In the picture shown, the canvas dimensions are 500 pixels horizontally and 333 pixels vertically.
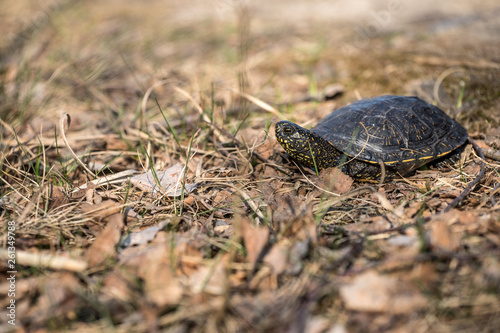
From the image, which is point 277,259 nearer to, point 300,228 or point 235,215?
point 300,228

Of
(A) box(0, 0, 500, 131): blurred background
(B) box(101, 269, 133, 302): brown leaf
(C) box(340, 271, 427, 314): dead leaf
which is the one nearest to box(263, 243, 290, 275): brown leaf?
(C) box(340, 271, 427, 314): dead leaf

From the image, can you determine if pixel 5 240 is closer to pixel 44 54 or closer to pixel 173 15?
pixel 44 54

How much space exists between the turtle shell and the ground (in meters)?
0.19

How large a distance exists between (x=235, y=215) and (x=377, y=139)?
4.98ft

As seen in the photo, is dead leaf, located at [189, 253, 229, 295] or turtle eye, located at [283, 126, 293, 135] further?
turtle eye, located at [283, 126, 293, 135]

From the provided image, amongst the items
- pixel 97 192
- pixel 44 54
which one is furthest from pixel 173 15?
pixel 97 192

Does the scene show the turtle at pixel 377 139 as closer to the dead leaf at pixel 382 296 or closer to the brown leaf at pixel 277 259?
the brown leaf at pixel 277 259

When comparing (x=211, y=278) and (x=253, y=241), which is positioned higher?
(x=253, y=241)

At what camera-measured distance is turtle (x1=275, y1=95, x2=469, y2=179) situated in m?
2.72

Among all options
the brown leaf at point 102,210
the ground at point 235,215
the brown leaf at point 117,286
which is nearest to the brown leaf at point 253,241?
the ground at point 235,215

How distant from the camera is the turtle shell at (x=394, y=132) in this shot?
276 centimetres

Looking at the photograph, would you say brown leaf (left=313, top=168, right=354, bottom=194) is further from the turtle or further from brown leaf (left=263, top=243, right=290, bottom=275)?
brown leaf (left=263, top=243, right=290, bottom=275)

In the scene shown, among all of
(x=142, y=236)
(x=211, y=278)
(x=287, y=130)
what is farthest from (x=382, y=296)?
(x=287, y=130)

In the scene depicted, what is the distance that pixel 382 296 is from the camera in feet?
4.74
